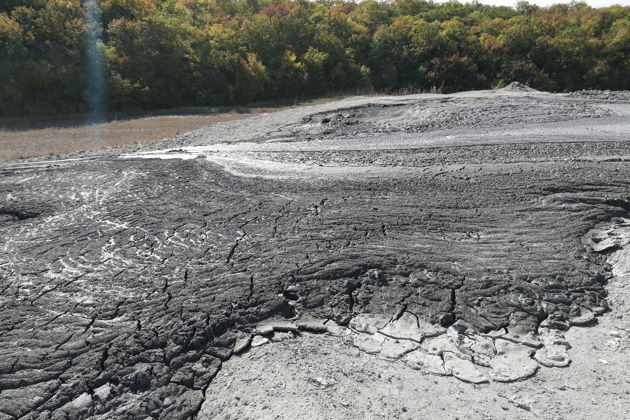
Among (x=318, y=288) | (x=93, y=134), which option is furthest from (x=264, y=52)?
(x=318, y=288)

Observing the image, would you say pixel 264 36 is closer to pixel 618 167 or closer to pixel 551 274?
pixel 618 167

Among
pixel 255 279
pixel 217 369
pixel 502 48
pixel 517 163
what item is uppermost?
pixel 502 48

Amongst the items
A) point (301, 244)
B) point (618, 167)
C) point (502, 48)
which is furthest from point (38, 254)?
point (502, 48)

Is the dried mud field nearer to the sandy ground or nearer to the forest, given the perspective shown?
the sandy ground

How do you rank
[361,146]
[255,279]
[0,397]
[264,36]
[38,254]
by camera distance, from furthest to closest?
[264,36], [361,146], [38,254], [255,279], [0,397]

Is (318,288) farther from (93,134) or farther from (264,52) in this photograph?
(264,52)

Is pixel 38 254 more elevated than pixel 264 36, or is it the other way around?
pixel 264 36

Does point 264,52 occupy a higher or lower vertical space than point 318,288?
higher
